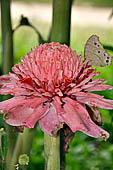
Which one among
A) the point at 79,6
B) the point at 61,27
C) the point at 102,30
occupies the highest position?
the point at 79,6

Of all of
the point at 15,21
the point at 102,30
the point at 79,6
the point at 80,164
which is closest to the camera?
the point at 80,164

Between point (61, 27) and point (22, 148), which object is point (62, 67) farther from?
point (22, 148)

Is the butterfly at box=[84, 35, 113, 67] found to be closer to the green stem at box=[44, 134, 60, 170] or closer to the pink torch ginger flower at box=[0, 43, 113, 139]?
the pink torch ginger flower at box=[0, 43, 113, 139]

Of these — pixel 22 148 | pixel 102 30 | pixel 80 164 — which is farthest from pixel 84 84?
pixel 102 30

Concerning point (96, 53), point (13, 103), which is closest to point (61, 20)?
point (96, 53)

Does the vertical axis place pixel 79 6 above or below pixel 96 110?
above

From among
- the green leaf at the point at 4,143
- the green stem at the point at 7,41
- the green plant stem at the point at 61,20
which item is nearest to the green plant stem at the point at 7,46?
the green stem at the point at 7,41

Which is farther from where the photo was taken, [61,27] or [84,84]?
[61,27]

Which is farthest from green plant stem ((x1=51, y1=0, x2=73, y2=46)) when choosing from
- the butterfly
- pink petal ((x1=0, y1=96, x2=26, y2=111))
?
pink petal ((x1=0, y1=96, x2=26, y2=111))

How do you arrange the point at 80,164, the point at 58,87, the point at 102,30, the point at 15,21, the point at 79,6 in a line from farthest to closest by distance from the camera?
the point at 79,6 < the point at 15,21 < the point at 102,30 < the point at 80,164 < the point at 58,87
